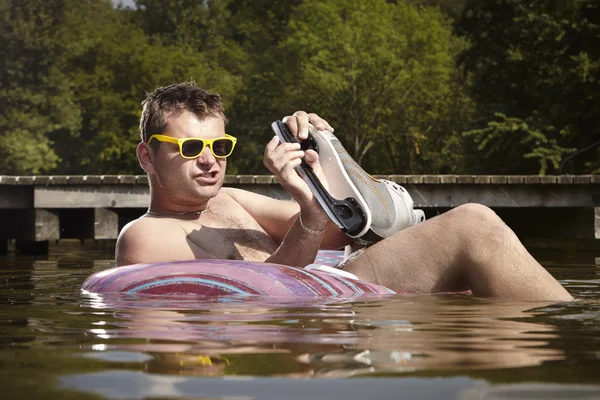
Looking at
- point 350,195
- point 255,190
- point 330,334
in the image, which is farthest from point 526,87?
point 330,334

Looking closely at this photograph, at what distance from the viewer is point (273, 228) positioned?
20.5 feet

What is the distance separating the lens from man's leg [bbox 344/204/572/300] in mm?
4957

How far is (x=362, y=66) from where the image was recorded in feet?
171

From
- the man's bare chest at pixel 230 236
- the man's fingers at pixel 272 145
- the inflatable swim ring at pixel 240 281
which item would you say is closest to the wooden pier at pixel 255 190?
the man's bare chest at pixel 230 236

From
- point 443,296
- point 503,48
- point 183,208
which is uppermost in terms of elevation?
point 503,48

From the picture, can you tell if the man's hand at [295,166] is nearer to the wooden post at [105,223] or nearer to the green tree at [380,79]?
the wooden post at [105,223]

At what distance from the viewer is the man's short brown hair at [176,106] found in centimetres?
586

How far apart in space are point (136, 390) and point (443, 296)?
2.90 metres

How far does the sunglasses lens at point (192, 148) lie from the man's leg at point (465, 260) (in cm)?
105

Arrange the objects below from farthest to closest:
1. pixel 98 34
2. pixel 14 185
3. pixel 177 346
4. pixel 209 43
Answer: pixel 209 43 < pixel 98 34 < pixel 14 185 < pixel 177 346

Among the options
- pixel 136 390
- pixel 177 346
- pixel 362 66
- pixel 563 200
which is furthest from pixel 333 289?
pixel 362 66

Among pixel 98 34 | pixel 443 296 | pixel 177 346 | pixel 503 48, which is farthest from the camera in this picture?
pixel 98 34

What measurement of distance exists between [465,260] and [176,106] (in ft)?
5.96

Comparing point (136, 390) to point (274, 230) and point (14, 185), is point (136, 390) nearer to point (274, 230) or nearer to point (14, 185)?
point (274, 230)
